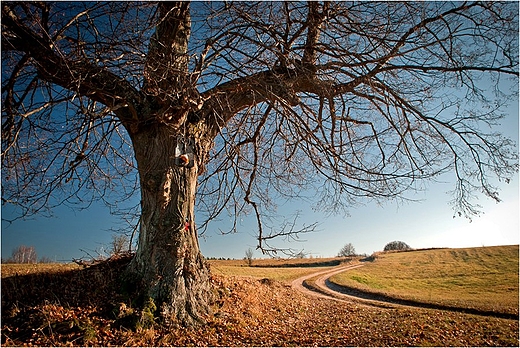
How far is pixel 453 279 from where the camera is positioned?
24.5 metres

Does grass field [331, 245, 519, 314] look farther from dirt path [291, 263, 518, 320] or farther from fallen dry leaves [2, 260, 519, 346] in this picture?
fallen dry leaves [2, 260, 519, 346]

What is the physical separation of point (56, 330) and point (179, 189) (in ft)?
9.89

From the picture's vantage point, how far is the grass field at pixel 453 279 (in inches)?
608

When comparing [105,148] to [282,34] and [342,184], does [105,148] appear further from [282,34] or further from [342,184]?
[342,184]

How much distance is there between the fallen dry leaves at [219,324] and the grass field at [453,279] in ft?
20.8

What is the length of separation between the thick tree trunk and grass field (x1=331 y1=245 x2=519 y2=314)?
12037 mm

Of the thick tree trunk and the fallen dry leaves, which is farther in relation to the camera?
the thick tree trunk

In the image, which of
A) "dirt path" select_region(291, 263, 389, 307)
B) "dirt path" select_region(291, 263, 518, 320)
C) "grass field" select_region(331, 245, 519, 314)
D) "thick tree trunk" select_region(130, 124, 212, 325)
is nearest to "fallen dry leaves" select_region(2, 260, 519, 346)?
"thick tree trunk" select_region(130, 124, 212, 325)

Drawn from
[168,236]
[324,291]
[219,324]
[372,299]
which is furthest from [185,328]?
[324,291]

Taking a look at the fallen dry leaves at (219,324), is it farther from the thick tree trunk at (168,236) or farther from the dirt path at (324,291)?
the dirt path at (324,291)

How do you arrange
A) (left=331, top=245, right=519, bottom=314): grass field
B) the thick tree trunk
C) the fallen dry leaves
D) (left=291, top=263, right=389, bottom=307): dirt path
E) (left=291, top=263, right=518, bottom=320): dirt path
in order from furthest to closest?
1. (left=331, top=245, right=519, bottom=314): grass field
2. (left=291, top=263, right=389, bottom=307): dirt path
3. (left=291, top=263, right=518, bottom=320): dirt path
4. the thick tree trunk
5. the fallen dry leaves

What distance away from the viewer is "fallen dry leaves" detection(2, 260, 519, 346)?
4609mm

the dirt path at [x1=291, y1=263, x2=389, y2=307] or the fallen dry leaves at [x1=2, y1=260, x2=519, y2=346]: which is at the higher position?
the fallen dry leaves at [x1=2, y1=260, x2=519, y2=346]

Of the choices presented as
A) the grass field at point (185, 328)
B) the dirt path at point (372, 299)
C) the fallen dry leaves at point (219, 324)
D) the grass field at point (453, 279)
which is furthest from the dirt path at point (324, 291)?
the grass field at point (185, 328)
